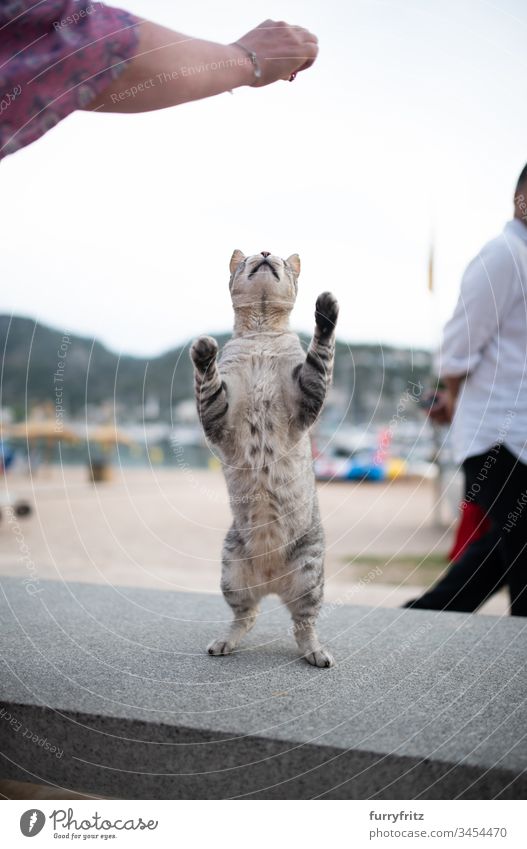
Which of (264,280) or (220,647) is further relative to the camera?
(220,647)

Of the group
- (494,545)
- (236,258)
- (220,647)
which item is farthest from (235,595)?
(494,545)

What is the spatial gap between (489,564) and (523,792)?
2.56m

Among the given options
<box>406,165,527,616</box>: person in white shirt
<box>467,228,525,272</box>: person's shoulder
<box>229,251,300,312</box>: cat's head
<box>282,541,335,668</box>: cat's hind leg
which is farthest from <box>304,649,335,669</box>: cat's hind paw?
<box>467,228,525,272</box>: person's shoulder

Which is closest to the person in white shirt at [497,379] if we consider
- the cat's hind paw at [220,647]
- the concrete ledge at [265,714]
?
the concrete ledge at [265,714]

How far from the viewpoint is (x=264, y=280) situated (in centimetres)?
349

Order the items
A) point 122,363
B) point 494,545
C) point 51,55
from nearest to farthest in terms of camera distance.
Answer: point 51,55, point 122,363, point 494,545

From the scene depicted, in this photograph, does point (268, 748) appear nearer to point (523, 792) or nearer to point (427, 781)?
point (427, 781)

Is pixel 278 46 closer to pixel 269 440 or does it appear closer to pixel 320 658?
pixel 269 440

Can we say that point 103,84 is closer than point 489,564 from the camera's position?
Yes

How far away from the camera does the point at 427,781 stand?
258 cm

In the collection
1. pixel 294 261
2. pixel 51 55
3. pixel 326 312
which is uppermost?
pixel 51 55

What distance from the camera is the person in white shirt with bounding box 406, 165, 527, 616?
4.06 meters

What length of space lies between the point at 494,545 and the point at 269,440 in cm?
237
